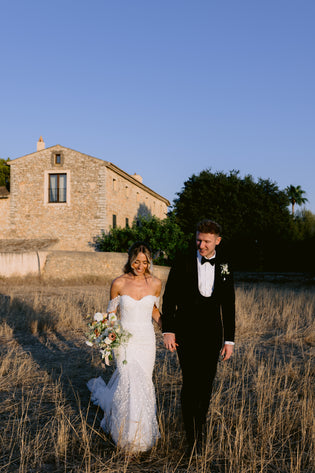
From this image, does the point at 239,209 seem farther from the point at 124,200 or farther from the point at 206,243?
the point at 206,243

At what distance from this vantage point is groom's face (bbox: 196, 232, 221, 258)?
3732 mm

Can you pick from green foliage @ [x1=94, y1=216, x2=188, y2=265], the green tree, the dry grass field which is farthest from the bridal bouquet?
the green tree

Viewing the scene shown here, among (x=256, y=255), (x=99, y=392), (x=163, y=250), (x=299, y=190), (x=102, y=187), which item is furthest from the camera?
(x=299, y=190)

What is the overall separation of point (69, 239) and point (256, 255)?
14.3 meters

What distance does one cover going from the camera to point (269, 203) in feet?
120

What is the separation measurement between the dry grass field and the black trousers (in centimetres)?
5

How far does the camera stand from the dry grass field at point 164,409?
137 inches

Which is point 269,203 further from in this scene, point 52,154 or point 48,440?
point 48,440

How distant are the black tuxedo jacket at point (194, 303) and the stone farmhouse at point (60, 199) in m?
24.3

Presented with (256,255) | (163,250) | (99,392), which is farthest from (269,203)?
(99,392)

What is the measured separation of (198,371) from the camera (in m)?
3.70

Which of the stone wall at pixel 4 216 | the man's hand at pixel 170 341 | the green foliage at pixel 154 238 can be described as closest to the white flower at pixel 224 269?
the man's hand at pixel 170 341

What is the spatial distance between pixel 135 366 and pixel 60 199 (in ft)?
85.3

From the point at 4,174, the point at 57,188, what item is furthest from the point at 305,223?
the point at 4,174
